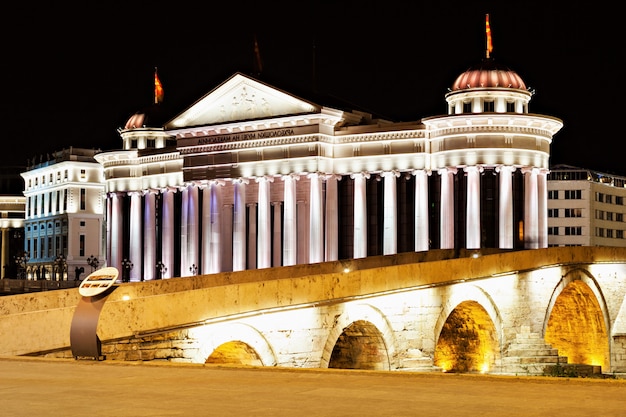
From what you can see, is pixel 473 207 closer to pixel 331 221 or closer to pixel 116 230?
pixel 331 221

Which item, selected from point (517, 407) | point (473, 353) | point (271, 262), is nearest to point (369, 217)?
point (271, 262)

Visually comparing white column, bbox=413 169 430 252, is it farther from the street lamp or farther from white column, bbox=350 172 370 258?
the street lamp

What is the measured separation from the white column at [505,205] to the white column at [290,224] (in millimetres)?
15829

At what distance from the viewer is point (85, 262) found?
14025 cm

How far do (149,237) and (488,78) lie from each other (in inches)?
1401

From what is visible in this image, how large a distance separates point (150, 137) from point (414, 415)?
95.0m

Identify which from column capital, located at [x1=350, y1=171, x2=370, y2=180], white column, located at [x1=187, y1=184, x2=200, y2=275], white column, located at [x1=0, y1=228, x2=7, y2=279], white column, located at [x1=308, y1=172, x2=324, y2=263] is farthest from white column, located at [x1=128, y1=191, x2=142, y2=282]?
white column, located at [x1=0, y1=228, x2=7, y2=279]

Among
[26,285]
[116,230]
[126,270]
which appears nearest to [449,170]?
[126,270]

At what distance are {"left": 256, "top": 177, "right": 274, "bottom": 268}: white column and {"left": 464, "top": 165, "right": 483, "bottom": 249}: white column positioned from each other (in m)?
16.5

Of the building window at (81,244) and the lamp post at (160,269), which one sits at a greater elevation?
the building window at (81,244)

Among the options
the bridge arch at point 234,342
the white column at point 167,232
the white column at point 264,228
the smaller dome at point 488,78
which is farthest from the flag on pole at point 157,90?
the bridge arch at point 234,342

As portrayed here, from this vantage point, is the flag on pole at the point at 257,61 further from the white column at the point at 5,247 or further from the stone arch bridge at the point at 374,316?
the white column at the point at 5,247

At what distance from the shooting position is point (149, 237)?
328 feet

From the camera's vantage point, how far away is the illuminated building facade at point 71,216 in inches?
5507
